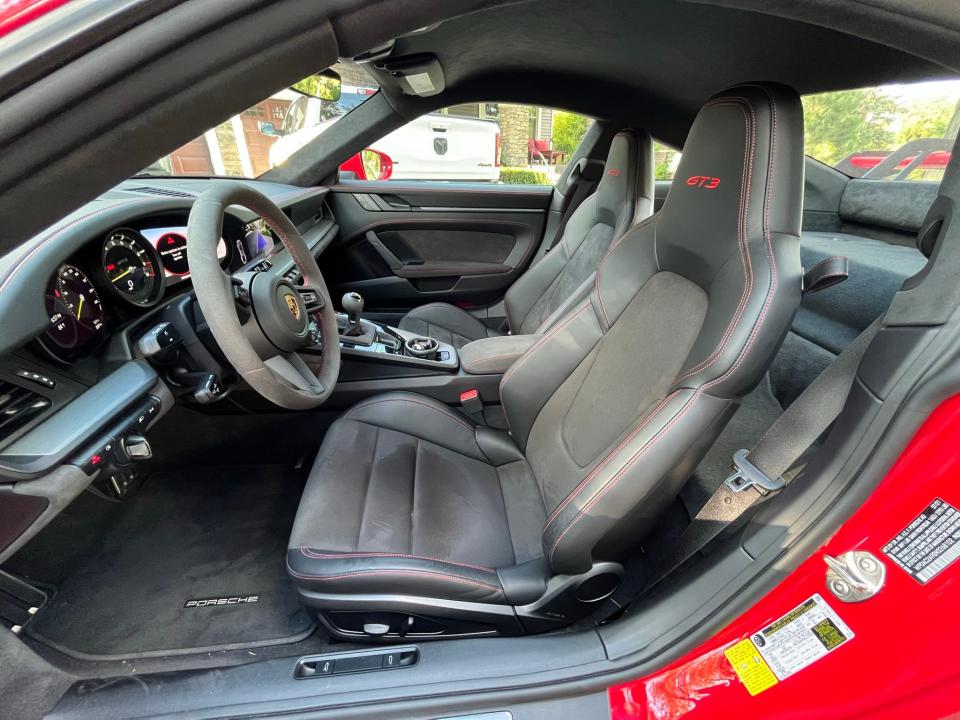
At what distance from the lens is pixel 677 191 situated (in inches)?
42.0

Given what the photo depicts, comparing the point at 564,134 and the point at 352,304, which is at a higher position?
the point at 352,304

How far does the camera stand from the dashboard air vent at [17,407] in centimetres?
76

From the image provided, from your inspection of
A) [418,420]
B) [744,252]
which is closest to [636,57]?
[744,252]

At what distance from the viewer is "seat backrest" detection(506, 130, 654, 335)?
183cm

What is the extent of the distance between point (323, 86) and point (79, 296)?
106cm

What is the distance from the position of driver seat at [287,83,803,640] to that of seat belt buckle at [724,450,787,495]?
0.09m

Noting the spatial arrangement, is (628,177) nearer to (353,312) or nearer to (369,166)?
(353,312)

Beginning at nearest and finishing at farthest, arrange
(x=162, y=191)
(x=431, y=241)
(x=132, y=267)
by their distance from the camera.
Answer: (x=132, y=267) → (x=162, y=191) → (x=431, y=241)

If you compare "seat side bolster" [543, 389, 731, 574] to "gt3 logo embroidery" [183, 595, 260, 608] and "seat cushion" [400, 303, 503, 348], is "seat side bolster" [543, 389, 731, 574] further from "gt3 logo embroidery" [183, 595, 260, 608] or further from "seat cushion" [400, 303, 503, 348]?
"seat cushion" [400, 303, 503, 348]

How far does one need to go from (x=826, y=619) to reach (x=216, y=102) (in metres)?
1.03

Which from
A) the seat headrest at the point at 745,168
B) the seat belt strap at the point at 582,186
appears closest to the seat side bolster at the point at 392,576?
the seat headrest at the point at 745,168

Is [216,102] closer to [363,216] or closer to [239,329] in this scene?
[239,329]

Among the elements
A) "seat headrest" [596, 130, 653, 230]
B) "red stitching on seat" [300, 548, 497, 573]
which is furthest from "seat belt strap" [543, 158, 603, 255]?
"red stitching on seat" [300, 548, 497, 573]

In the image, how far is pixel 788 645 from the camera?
750 mm
